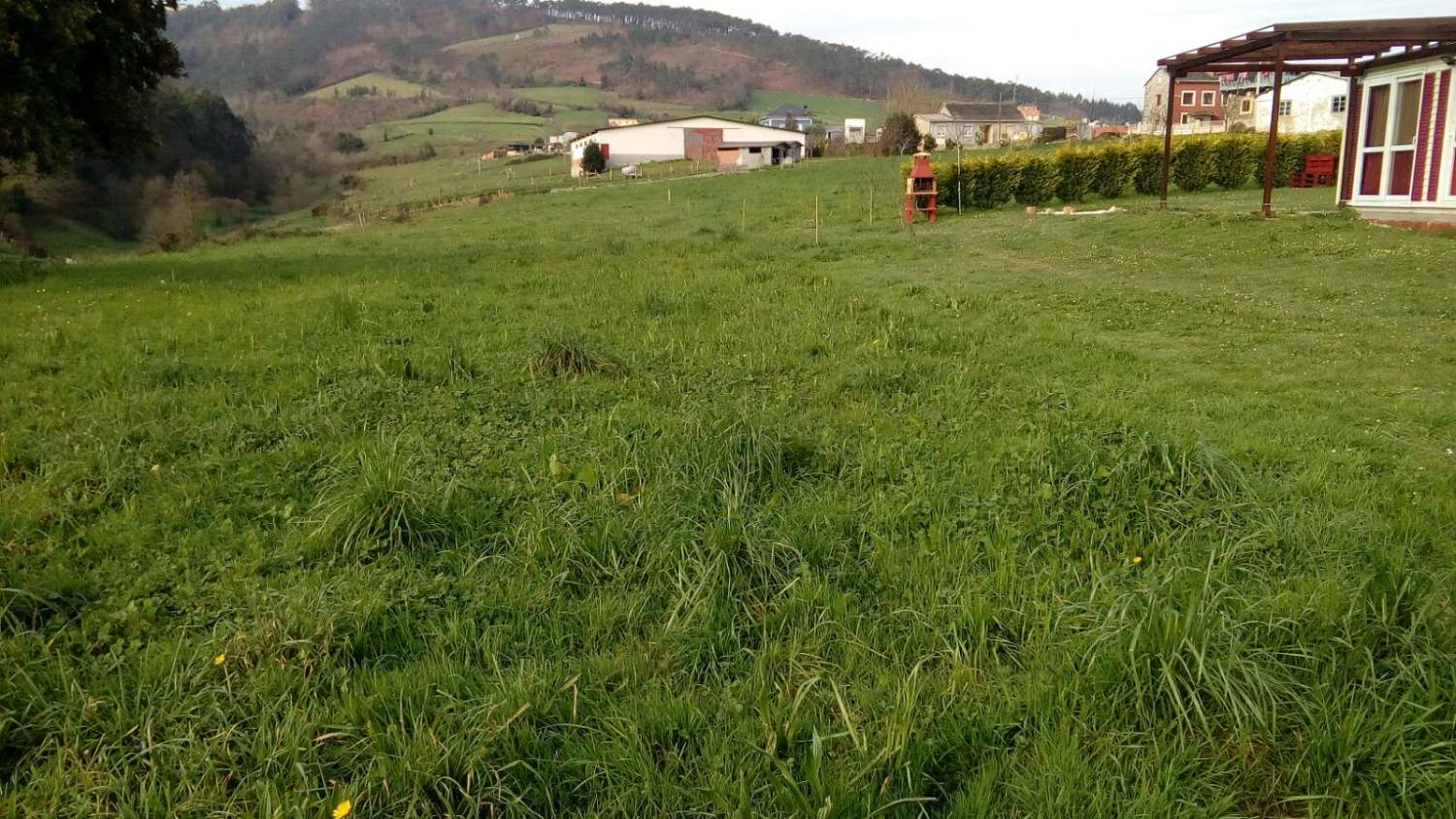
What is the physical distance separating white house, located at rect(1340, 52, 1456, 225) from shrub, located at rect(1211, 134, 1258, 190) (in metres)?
8.79

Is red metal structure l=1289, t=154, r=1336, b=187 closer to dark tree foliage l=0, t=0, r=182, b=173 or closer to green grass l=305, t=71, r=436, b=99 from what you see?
dark tree foliage l=0, t=0, r=182, b=173

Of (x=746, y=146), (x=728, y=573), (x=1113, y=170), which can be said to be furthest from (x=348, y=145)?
(x=728, y=573)

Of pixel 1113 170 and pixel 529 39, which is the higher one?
pixel 529 39

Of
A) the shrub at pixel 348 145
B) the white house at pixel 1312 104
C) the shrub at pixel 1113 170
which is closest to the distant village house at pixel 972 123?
the white house at pixel 1312 104

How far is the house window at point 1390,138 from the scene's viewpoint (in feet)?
53.3

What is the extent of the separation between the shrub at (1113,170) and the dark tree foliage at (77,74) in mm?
22947

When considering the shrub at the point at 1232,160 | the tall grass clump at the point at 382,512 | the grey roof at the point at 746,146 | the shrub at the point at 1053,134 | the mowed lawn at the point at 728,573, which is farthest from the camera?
the grey roof at the point at 746,146

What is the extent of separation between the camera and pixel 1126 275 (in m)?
12.8

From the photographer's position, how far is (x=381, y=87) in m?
131

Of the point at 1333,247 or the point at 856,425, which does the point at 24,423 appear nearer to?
the point at 856,425

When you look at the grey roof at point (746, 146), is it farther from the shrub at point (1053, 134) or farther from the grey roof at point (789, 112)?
the grey roof at point (789, 112)

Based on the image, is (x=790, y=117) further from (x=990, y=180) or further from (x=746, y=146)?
(x=990, y=180)

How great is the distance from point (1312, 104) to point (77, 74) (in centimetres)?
5757

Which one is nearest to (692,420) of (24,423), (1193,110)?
(24,423)
